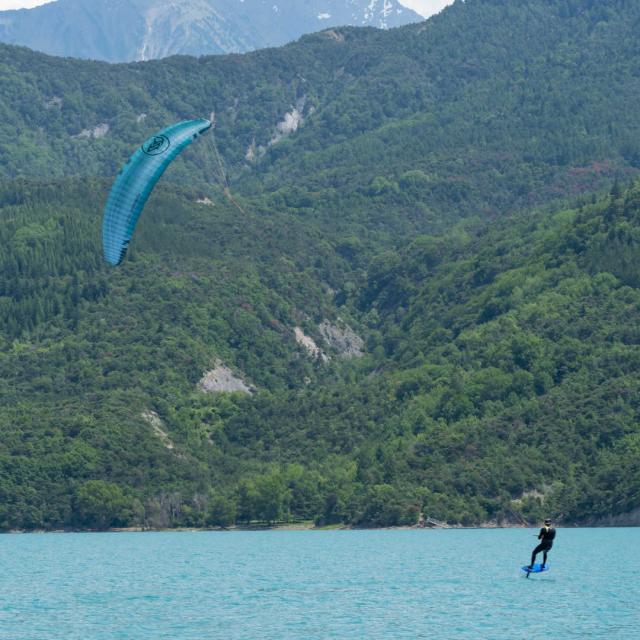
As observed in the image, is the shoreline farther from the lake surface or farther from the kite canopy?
the kite canopy

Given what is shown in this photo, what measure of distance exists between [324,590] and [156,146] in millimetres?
28221

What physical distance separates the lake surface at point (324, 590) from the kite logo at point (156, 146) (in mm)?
24924

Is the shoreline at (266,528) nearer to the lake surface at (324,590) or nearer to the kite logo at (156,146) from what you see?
the lake surface at (324,590)

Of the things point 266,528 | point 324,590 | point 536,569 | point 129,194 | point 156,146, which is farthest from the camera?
point 266,528

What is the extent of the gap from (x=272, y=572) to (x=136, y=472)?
74219 millimetres

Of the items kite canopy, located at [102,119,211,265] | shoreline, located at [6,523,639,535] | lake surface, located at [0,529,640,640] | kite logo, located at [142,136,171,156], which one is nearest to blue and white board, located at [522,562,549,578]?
lake surface, located at [0,529,640,640]

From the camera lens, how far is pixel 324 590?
98.1m

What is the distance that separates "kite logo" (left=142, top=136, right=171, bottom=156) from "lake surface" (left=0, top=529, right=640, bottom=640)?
2492cm

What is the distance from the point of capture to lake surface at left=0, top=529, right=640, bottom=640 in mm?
80812

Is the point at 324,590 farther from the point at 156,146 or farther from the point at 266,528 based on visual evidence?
the point at 266,528

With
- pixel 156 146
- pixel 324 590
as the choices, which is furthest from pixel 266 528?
pixel 324 590

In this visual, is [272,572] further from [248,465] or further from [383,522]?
[248,465]

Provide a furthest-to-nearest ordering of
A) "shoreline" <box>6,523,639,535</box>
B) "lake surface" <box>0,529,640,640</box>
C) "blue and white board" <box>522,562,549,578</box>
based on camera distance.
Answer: "shoreline" <box>6,523,639,535</box> < "blue and white board" <box>522,562,549,578</box> < "lake surface" <box>0,529,640,640</box>

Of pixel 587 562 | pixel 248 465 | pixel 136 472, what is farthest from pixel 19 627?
pixel 248 465
